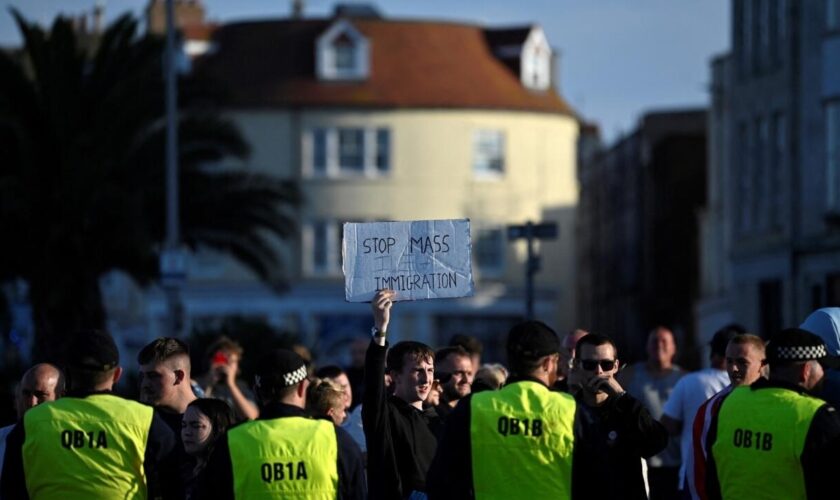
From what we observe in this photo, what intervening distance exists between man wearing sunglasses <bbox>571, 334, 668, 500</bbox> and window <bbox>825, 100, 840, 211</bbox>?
2357 centimetres

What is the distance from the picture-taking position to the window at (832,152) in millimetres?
32875

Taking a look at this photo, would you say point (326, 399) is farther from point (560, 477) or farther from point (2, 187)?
point (2, 187)

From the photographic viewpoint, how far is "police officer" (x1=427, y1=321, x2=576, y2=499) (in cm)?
867

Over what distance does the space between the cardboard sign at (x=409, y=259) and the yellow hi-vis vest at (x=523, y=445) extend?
56.4 inches

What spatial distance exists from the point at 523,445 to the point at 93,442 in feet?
5.99

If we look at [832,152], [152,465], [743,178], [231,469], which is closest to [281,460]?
[231,469]

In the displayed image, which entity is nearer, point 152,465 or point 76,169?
point 152,465

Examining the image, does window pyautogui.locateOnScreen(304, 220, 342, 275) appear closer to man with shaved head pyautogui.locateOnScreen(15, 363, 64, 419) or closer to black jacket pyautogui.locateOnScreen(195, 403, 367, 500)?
man with shaved head pyautogui.locateOnScreen(15, 363, 64, 419)

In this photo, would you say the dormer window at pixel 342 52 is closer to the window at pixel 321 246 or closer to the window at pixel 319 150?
the window at pixel 319 150

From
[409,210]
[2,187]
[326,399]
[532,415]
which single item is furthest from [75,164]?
[409,210]

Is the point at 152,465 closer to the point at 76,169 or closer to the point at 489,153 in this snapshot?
the point at 76,169

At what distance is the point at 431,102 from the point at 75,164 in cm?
3122

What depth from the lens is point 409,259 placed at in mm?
10148

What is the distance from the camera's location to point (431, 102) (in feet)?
201
